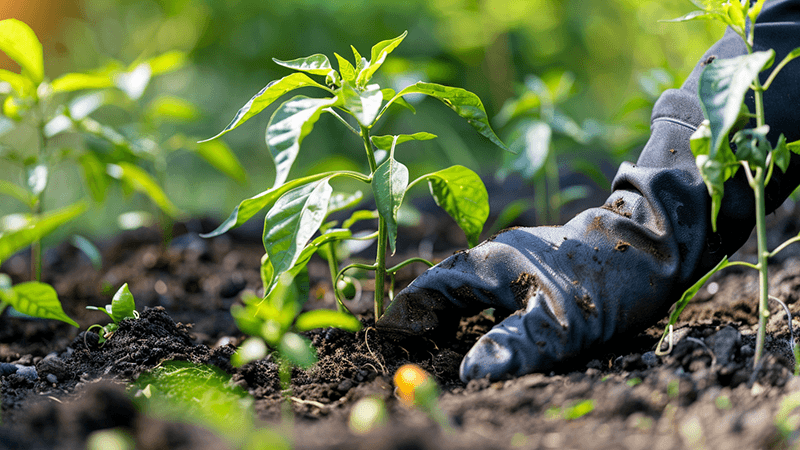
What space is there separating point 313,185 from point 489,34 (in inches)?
142

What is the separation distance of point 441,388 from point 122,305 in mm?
774

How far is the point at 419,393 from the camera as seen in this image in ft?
2.75

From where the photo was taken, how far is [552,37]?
4625 mm

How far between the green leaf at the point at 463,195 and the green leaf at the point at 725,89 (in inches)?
20.1

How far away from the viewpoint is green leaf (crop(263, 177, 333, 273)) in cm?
107

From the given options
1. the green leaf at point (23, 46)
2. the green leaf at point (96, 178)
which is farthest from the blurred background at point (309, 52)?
the green leaf at point (23, 46)

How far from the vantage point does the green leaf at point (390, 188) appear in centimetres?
104

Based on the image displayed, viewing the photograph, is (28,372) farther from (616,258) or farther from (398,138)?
Result: (616,258)

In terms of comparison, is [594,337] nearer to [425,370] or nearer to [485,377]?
[485,377]

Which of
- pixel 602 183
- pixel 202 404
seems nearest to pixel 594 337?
pixel 202 404

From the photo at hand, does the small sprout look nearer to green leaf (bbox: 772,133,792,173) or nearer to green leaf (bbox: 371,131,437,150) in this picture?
green leaf (bbox: 371,131,437,150)

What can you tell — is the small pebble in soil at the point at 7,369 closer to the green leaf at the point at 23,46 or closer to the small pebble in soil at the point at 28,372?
the small pebble in soil at the point at 28,372

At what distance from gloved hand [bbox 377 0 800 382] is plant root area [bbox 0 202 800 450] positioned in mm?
78

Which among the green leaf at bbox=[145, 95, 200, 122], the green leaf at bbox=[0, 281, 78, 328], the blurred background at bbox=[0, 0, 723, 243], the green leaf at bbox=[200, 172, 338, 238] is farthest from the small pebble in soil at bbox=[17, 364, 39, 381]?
the blurred background at bbox=[0, 0, 723, 243]
